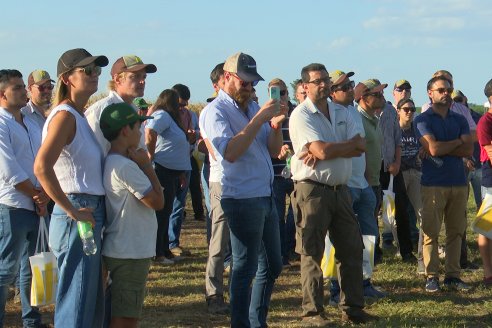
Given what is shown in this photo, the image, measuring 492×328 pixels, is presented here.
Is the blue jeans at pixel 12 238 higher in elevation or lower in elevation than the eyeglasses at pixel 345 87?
lower

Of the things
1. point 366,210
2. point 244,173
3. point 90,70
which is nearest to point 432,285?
point 366,210

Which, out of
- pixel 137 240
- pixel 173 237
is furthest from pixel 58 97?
pixel 173 237

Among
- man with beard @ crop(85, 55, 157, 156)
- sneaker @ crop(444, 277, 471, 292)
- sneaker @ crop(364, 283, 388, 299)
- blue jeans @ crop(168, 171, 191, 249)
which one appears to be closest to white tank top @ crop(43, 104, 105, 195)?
man with beard @ crop(85, 55, 157, 156)

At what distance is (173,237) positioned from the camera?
37.2ft

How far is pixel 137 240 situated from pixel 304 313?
8.29 ft

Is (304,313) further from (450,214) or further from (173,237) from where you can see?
(173,237)

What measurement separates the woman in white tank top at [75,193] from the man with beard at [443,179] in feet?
14.5

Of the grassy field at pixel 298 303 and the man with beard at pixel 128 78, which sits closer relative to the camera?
the man with beard at pixel 128 78

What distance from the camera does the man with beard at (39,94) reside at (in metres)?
8.11

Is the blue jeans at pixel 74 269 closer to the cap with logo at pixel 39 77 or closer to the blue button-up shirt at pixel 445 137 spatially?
the cap with logo at pixel 39 77

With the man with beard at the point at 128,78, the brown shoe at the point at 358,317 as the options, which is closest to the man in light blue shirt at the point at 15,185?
the man with beard at the point at 128,78

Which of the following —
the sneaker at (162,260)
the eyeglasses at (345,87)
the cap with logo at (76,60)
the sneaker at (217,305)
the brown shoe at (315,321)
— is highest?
the eyeglasses at (345,87)

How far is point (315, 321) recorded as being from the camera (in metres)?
7.20

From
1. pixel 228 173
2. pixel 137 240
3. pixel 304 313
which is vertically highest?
pixel 228 173
